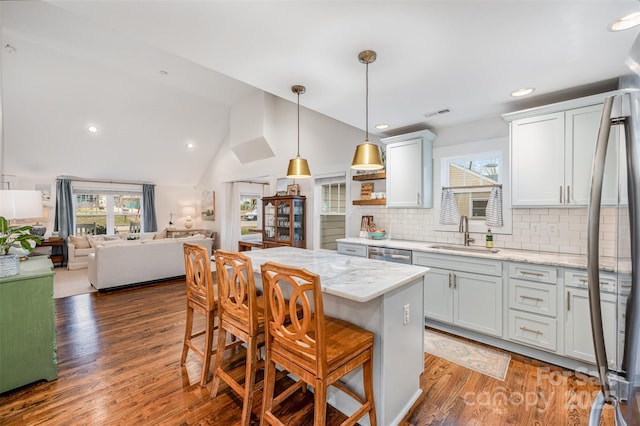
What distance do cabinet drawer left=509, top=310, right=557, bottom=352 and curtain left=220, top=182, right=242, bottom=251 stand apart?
6.37 m

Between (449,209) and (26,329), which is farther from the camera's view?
(449,209)

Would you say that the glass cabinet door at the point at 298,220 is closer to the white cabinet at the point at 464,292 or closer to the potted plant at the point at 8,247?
the white cabinet at the point at 464,292

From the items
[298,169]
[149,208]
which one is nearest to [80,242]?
[149,208]

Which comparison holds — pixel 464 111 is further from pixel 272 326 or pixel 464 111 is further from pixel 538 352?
pixel 272 326

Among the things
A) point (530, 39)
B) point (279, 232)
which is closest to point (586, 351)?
point (530, 39)

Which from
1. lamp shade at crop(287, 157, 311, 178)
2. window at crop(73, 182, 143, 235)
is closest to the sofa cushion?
window at crop(73, 182, 143, 235)

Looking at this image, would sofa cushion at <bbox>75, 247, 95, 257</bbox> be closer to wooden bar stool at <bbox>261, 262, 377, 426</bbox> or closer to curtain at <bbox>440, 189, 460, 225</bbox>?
wooden bar stool at <bbox>261, 262, 377, 426</bbox>

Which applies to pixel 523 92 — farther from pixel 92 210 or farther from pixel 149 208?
pixel 92 210

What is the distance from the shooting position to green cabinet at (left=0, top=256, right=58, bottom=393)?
2.09 m

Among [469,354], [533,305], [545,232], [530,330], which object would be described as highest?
[545,232]

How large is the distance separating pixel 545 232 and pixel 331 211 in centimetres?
308

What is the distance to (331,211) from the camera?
511 cm

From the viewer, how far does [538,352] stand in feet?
8.47

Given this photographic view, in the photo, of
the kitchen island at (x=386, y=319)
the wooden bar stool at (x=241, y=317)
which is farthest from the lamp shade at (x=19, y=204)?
the kitchen island at (x=386, y=319)
